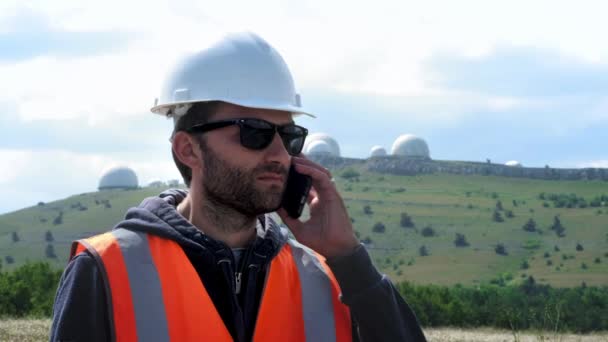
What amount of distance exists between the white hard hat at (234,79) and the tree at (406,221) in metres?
96.3

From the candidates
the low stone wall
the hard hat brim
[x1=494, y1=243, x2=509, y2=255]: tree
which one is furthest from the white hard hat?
the low stone wall

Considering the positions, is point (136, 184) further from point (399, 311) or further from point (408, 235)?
point (399, 311)

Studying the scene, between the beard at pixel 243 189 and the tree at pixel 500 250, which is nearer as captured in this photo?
the beard at pixel 243 189

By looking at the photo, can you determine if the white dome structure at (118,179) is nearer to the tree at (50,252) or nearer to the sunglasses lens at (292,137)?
the tree at (50,252)

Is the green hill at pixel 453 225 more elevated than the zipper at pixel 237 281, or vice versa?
the zipper at pixel 237 281

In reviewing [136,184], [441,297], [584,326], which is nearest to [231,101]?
[584,326]

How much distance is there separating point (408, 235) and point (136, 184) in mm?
37952

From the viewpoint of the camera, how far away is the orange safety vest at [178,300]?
380 cm

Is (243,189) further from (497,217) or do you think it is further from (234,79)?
(497,217)

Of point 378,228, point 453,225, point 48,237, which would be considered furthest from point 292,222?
point 48,237

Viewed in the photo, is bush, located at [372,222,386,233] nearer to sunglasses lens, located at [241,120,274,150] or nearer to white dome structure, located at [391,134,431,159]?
white dome structure, located at [391,134,431,159]

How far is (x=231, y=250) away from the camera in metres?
4.11

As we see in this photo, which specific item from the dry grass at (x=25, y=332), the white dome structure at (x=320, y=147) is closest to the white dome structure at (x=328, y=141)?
the white dome structure at (x=320, y=147)

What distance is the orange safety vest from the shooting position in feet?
12.5
